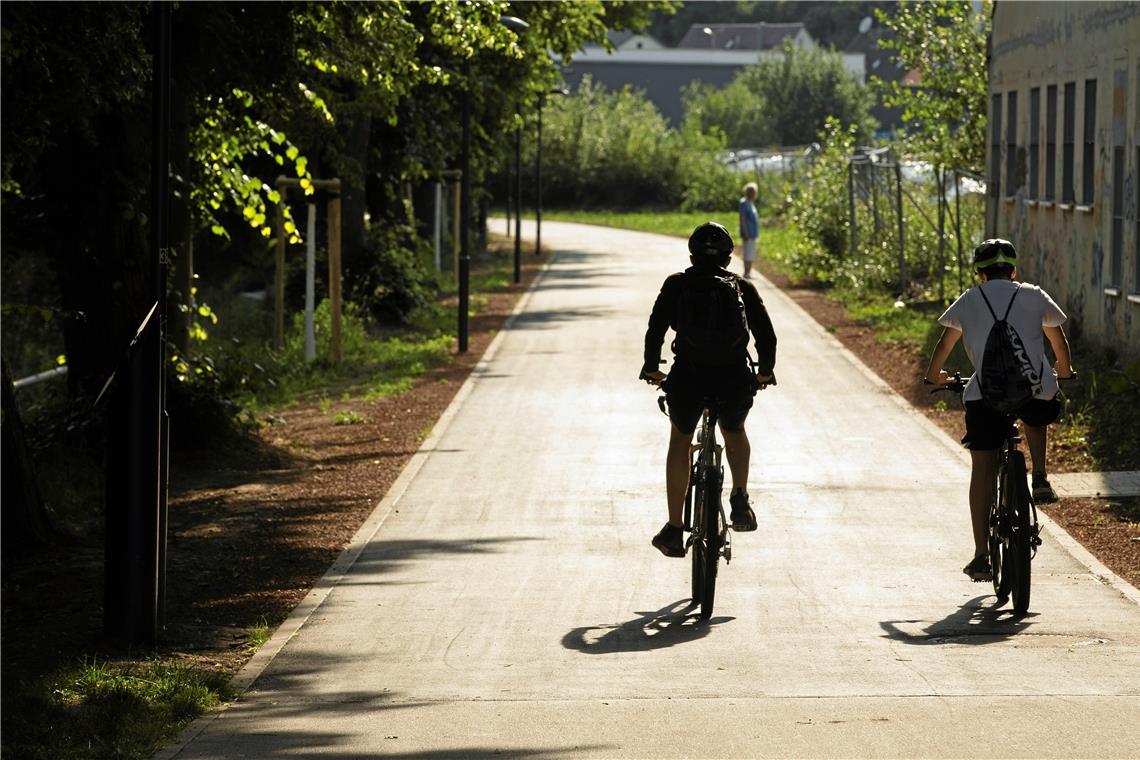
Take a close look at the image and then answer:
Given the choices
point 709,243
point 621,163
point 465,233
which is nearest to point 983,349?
point 709,243

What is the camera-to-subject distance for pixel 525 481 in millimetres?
13359

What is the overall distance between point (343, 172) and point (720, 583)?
39.6ft

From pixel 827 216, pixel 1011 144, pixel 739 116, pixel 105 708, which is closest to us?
pixel 105 708

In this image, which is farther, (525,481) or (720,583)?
(525,481)

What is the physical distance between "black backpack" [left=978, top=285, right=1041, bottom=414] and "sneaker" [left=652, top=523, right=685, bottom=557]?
158cm

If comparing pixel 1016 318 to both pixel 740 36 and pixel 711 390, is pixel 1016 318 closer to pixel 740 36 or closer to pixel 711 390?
pixel 711 390

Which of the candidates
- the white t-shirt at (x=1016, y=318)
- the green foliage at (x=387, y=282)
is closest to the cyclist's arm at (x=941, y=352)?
the white t-shirt at (x=1016, y=318)

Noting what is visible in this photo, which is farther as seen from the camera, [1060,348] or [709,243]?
[1060,348]

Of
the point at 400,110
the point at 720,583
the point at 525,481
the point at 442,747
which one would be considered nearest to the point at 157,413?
the point at 442,747

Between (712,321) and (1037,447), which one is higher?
(712,321)

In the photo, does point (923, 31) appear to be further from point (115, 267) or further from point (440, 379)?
point (115, 267)

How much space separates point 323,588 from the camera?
972cm

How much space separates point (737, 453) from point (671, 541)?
53cm

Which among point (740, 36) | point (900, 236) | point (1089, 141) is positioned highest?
point (740, 36)
